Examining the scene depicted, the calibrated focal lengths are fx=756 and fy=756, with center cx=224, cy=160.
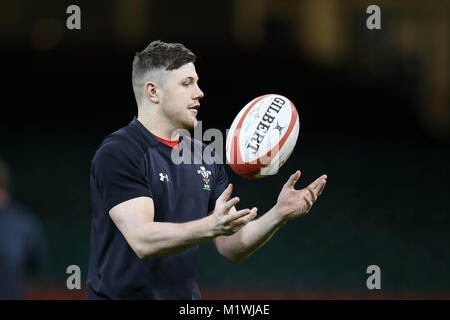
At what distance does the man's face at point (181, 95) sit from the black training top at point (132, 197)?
0.20 meters

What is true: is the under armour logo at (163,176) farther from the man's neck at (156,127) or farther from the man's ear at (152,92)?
the man's ear at (152,92)

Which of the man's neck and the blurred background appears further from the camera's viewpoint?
the blurred background

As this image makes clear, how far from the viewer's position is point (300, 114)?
1480cm

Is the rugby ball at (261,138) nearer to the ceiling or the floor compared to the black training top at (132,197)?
nearer to the ceiling

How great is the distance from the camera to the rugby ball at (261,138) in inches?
177

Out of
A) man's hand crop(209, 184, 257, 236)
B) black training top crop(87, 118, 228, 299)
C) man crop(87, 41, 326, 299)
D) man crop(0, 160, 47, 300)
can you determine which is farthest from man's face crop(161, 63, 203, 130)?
man crop(0, 160, 47, 300)

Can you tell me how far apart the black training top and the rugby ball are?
1.11 ft

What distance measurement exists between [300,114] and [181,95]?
34.6 ft

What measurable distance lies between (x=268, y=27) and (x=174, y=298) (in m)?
13.5

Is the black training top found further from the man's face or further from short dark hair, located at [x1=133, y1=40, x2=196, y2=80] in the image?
short dark hair, located at [x1=133, y1=40, x2=196, y2=80]

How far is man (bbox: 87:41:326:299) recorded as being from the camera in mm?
4008

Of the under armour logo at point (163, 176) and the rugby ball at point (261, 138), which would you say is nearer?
the under armour logo at point (163, 176)

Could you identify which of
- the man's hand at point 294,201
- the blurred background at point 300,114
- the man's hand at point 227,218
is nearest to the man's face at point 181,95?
the man's hand at point 294,201

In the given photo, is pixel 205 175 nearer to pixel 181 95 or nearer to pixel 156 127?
pixel 156 127
